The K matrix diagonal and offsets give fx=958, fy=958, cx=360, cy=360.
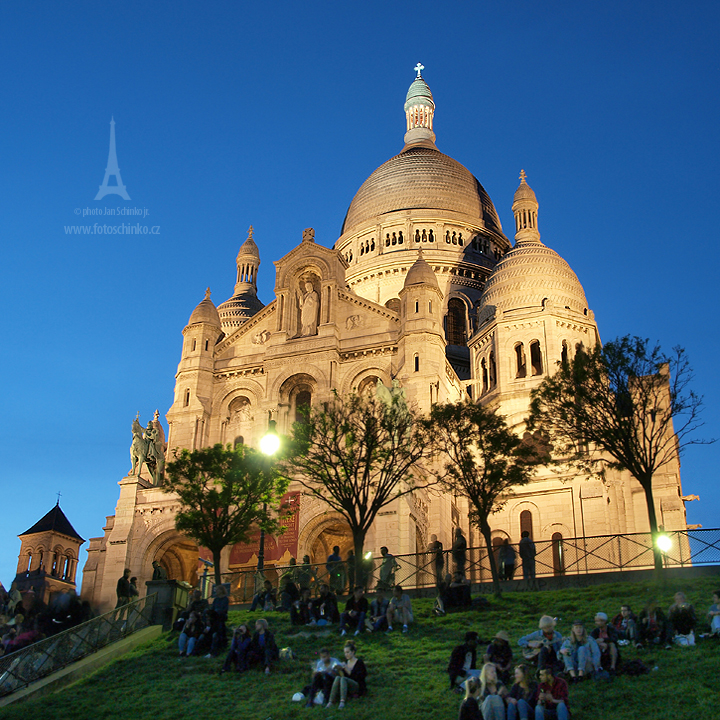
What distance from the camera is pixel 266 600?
31500mm

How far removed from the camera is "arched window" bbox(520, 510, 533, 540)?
53.9m

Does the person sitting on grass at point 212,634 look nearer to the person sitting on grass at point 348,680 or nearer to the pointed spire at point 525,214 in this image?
the person sitting on grass at point 348,680

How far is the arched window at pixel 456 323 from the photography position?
246 feet

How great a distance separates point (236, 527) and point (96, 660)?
39.6 ft

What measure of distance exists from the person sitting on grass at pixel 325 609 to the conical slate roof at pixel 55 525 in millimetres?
61768

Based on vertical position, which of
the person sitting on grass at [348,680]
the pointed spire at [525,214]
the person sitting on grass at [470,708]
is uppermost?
the pointed spire at [525,214]

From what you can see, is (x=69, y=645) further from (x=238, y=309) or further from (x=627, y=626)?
(x=238, y=309)

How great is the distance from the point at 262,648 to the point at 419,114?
83.2 metres

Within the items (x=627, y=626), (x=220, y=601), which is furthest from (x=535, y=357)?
(x=627, y=626)

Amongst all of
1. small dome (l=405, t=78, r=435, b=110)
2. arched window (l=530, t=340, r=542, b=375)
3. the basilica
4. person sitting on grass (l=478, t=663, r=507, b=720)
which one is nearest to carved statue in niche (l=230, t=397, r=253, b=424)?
the basilica

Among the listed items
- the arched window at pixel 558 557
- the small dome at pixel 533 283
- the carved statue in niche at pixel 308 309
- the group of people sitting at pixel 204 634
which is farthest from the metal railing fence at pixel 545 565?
the small dome at pixel 533 283

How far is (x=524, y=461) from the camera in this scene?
3812 centimetres

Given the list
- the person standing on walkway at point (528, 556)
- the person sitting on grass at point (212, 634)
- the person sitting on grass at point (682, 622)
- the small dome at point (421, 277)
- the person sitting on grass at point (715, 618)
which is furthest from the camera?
the small dome at point (421, 277)

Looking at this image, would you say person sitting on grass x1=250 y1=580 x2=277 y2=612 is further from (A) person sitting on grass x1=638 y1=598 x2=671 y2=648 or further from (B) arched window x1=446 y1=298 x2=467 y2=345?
(B) arched window x1=446 y1=298 x2=467 y2=345
